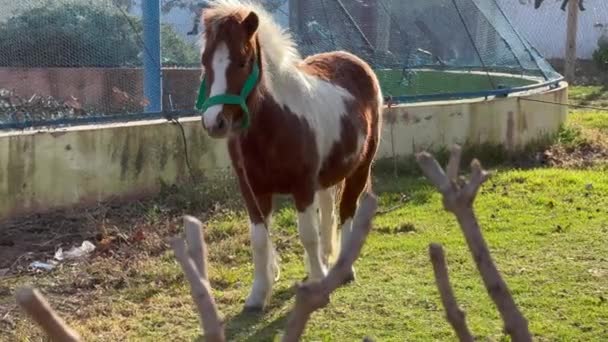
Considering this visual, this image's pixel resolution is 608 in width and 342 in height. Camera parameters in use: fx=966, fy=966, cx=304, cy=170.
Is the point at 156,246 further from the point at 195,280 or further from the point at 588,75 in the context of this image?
the point at 588,75

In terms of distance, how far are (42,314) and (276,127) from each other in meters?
4.13

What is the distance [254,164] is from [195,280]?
396 centimetres

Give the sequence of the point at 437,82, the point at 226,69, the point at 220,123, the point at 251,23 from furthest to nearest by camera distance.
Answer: the point at 437,82, the point at 251,23, the point at 226,69, the point at 220,123

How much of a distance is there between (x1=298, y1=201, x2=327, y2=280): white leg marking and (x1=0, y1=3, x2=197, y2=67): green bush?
3882 millimetres

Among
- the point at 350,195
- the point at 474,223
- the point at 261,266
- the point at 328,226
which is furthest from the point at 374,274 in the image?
the point at 474,223

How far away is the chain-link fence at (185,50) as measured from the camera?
8.43 meters

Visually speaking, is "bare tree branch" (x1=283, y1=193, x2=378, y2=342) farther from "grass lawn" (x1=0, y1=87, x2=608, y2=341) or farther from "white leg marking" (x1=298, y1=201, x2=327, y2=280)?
"white leg marking" (x1=298, y1=201, x2=327, y2=280)

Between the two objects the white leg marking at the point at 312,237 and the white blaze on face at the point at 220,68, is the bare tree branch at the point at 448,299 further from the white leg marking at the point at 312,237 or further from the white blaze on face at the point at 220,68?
the white leg marking at the point at 312,237

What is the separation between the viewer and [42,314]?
1336 mm

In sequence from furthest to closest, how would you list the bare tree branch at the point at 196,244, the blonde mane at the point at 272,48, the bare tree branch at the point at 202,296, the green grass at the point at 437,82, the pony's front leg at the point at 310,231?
the green grass at the point at 437,82
the pony's front leg at the point at 310,231
the blonde mane at the point at 272,48
the bare tree branch at the point at 196,244
the bare tree branch at the point at 202,296

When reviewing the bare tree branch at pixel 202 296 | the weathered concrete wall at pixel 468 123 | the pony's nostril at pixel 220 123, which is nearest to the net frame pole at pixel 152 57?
the weathered concrete wall at pixel 468 123

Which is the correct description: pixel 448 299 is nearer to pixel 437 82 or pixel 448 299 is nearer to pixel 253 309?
pixel 253 309

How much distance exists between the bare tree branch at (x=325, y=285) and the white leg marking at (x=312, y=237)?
4080mm

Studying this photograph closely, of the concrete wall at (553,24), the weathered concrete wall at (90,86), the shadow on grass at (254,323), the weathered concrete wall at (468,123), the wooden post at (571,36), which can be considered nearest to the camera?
the shadow on grass at (254,323)
